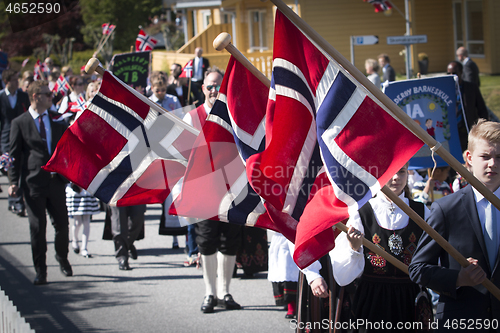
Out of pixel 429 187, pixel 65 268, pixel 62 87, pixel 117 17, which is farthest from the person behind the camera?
pixel 117 17

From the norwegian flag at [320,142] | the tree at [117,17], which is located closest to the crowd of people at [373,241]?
the norwegian flag at [320,142]

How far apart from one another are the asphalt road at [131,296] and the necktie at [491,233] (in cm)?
281

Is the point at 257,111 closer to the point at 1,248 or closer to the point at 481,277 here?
the point at 481,277

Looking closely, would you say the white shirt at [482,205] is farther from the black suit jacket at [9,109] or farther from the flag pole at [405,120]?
the black suit jacket at [9,109]

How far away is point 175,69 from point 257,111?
10228mm

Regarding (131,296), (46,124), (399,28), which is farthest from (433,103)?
(399,28)

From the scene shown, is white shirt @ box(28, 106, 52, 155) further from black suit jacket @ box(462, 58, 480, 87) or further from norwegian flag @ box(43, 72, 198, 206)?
black suit jacket @ box(462, 58, 480, 87)

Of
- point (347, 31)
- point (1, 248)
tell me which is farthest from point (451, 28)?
point (1, 248)

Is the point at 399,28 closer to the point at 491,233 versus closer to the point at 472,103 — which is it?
the point at 472,103

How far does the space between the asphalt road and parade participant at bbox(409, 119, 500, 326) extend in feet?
8.60

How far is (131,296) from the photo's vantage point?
6.56 metres

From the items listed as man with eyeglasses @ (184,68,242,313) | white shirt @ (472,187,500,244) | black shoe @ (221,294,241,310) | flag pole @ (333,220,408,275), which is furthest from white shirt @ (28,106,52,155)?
white shirt @ (472,187,500,244)

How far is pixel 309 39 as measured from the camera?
3295 millimetres

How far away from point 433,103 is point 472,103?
2295mm
